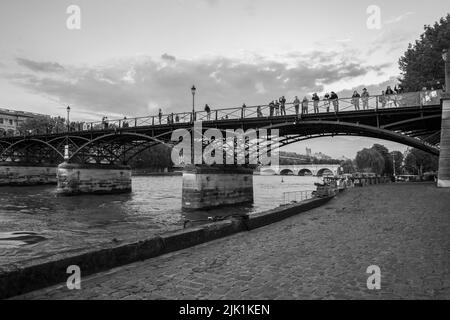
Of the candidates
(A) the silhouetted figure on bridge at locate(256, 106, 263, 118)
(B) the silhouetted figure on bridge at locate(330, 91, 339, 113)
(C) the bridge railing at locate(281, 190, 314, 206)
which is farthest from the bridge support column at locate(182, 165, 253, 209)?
(B) the silhouetted figure on bridge at locate(330, 91, 339, 113)

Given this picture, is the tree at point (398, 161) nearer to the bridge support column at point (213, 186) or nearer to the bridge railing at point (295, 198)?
the bridge railing at point (295, 198)

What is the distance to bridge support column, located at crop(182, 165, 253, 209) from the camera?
26625 millimetres

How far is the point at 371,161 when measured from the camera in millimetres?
97812

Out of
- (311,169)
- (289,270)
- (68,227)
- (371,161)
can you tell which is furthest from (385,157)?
(289,270)

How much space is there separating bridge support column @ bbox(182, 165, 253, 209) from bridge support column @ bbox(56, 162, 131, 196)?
2068 centimetres

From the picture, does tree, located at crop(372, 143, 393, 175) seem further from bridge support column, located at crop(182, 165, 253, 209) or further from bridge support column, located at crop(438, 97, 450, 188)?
bridge support column, located at crop(182, 165, 253, 209)

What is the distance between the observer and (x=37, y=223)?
65.8 feet

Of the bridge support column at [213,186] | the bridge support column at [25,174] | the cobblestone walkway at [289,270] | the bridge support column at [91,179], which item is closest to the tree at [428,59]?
the bridge support column at [213,186]

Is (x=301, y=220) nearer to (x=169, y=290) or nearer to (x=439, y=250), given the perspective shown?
(x=439, y=250)

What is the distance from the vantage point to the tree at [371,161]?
97875mm

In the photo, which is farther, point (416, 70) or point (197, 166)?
point (416, 70)

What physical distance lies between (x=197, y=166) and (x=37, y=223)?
40.7 ft

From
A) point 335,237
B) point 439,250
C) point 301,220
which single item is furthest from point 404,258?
point 301,220
